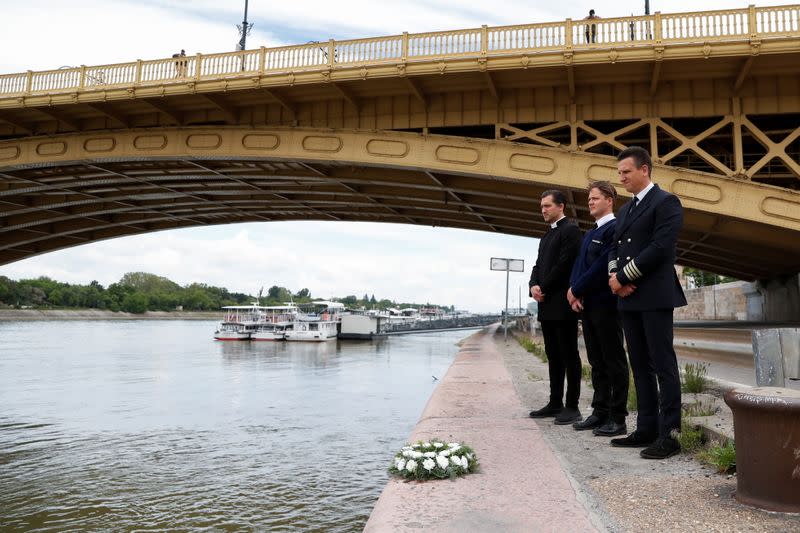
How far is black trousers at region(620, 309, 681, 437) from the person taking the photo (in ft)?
12.2

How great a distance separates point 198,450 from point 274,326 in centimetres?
4424

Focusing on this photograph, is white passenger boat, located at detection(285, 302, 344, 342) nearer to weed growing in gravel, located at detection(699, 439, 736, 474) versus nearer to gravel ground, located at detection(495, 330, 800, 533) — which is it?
gravel ground, located at detection(495, 330, 800, 533)

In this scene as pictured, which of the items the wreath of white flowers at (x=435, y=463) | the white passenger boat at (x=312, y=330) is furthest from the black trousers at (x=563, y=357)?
the white passenger boat at (x=312, y=330)

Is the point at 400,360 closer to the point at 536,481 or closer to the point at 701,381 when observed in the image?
the point at 701,381

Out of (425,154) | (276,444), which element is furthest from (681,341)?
(276,444)

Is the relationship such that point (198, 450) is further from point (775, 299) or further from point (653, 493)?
point (775, 299)

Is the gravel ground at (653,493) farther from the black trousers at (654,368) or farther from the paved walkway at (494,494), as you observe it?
the black trousers at (654,368)

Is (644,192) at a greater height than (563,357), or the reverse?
(644,192)

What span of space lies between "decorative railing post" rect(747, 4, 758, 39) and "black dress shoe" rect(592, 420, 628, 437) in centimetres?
1258

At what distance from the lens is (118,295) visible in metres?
A: 113

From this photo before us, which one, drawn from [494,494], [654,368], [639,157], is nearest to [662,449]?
[654,368]

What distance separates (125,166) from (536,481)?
22775 millimetres

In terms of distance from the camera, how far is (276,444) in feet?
28.9

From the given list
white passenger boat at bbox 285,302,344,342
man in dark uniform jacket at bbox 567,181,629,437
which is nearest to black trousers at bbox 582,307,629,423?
man in dark uniform jacket at bbox 567,181,629,437
